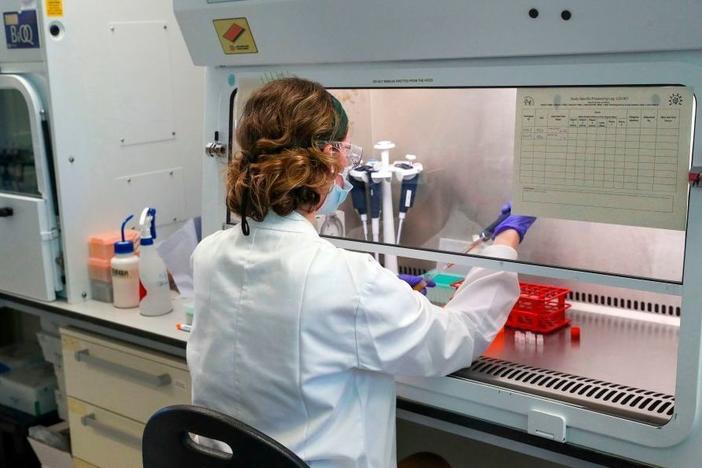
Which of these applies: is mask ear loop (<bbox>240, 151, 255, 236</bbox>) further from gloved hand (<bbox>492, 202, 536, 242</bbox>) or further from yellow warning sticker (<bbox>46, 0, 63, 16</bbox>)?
yellow warning sticker (<bbox>46, 0, 63, 16</bbox>)

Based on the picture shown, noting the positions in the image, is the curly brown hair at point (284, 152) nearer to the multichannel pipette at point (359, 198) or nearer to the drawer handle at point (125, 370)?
the multichannel pipette at point (359, 198)

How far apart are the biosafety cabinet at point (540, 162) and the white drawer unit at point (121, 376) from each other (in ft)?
1.54

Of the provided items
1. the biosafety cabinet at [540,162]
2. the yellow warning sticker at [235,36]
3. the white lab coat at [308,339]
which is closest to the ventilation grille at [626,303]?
the biosafety cabinet at [540,162]

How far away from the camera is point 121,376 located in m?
2.19

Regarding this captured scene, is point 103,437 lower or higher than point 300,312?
lower

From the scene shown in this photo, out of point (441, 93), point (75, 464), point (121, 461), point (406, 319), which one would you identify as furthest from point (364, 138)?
point (75, 464)

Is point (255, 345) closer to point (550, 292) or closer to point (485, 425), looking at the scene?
point (485, 425)

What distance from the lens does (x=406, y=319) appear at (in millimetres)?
1334

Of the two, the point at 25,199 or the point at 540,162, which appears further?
the point at 25,199

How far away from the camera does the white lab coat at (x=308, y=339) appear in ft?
4.25

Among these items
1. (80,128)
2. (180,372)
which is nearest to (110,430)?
(180,372)

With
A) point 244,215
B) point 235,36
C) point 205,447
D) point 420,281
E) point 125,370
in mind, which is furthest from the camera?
point 125,370

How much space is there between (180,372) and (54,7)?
1.08 metres

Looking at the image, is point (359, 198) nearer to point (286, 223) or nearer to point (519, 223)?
point (519, 223)
